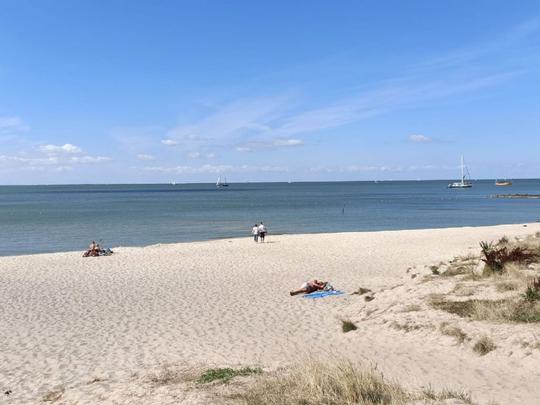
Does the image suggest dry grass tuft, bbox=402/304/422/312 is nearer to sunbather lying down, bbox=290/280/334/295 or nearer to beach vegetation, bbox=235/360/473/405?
sunbather lying down, bbox=290/280/334/295

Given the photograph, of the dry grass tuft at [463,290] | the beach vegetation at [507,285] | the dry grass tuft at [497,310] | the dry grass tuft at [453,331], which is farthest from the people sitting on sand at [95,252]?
the beach vegetation at [507,285]

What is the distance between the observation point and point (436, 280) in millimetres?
14867

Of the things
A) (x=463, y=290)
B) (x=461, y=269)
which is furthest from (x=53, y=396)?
(x=461, y=269)

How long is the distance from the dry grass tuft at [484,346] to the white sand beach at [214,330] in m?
0.13

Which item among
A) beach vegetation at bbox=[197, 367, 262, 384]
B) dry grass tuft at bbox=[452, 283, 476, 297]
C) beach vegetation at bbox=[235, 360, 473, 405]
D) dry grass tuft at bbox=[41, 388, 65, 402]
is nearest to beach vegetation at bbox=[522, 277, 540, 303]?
dry grass tuft at bbox=[452, 283, 476, 297]

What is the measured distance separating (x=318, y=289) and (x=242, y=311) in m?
3.33

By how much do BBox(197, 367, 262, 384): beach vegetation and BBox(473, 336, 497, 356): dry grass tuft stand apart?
15.1 feet

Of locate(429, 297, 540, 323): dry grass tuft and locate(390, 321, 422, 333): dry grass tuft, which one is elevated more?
locate(429, 297, 540, 323): dry grass tuft

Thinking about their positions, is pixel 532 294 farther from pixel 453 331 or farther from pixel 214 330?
pixel 214 330

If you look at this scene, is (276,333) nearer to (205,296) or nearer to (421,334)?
(421,334)

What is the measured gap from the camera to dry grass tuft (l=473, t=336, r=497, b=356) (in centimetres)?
974

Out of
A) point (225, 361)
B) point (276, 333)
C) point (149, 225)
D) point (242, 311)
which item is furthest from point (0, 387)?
point (149, 225)

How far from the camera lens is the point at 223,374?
785cm

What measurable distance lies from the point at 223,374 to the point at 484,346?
537 centimetres
